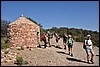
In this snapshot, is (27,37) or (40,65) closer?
(40,65)

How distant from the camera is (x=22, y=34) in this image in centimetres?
2242

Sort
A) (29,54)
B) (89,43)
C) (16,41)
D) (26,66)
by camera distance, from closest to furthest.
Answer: (26,66) < (89,43) < (29,54) < (16,41)

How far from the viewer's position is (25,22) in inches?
902

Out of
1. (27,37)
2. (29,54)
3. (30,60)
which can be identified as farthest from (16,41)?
(30,60)

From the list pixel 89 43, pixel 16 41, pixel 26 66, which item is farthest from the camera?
pixel 16 41

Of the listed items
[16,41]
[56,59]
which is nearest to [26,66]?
[56,59]

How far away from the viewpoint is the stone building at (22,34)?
22.4 metres

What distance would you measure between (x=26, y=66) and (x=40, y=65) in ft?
2.63

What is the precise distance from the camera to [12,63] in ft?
51.1

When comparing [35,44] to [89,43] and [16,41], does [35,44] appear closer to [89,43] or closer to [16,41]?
[16,41]

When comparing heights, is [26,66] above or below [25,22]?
below

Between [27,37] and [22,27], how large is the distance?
902 mm

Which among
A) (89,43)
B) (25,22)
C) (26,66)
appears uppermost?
(25,22)

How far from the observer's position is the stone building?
22391 millimetres
